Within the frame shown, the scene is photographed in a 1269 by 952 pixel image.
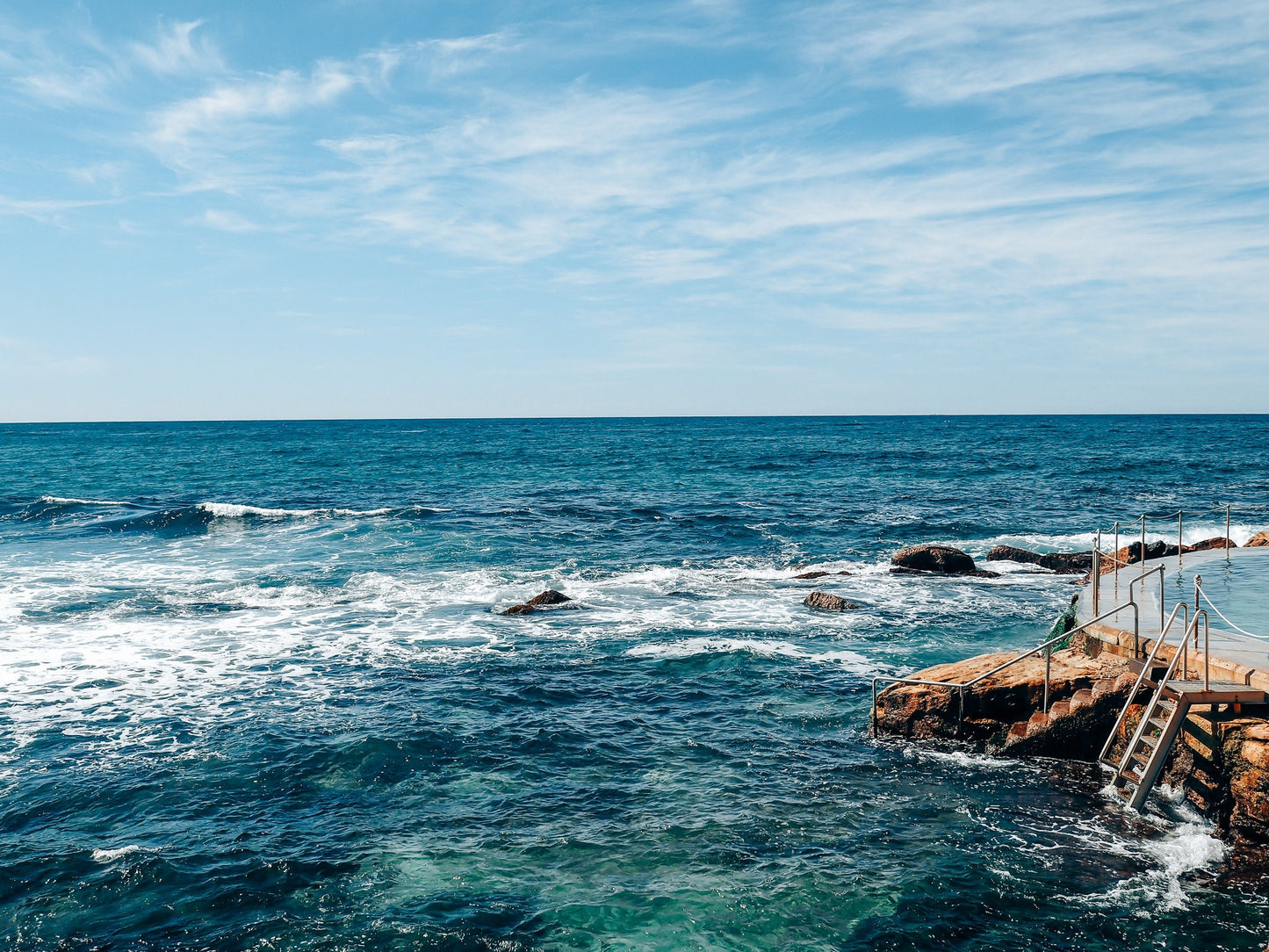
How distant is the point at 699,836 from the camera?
37.1ft

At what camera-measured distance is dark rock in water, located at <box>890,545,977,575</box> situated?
29.2 m

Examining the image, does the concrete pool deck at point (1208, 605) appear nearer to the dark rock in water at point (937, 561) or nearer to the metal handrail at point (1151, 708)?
the metal handrail at point (1151, 708)

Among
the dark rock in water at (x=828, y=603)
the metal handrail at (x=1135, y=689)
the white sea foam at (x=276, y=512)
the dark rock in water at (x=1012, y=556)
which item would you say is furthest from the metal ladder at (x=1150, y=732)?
the white sea foam at (x=276, y=512)

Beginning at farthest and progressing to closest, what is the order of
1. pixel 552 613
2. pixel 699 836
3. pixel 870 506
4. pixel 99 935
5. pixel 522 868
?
pixel 870 506
pixel 552 613
pixel 699 836
pixel 522 868
pixel 99 935

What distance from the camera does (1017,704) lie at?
14039 millimetres

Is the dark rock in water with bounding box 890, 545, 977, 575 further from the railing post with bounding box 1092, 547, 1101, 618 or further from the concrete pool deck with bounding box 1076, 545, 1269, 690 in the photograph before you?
the railing post with bounding box 1092, 547, 1101, 618

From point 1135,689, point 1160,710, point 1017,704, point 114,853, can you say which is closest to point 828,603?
point 1017,704

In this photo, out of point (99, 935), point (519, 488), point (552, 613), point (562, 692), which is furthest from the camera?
point (519, 488)

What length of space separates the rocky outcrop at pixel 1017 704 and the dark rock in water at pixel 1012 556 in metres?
17.2

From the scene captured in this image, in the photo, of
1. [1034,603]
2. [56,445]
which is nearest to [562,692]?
[1034,603]

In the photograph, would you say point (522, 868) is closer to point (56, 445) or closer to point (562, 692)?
point (562, 692)

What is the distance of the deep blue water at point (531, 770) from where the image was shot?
9.62m

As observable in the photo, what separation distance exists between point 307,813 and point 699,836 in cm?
546

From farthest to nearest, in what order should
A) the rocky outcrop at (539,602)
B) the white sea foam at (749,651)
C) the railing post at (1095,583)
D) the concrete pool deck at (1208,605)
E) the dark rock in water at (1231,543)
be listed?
the dark rock in water at (1231,543), the rocky outcrop at (539,602), the white sea foam at (749,651), the railing post at (1095,583), the concrete pool deck at (1208,605)
